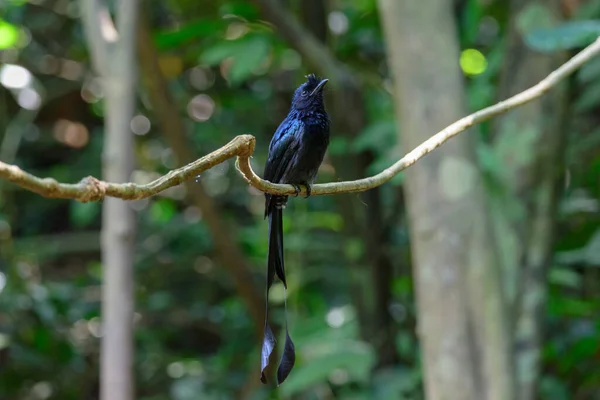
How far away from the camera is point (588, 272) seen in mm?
4367

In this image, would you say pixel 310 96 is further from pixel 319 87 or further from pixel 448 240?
pixel 448 240

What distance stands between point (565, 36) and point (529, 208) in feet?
2.06

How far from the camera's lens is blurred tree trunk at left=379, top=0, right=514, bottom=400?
2.61 m

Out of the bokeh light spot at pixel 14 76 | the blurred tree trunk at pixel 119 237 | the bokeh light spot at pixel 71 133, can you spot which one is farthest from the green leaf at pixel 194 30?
the bokeh light spot at pixel 71 133

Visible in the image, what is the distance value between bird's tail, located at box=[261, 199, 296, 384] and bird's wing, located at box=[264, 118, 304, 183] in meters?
0.11

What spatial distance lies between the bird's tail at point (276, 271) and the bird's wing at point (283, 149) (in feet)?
0.37

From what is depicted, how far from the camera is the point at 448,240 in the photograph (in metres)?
2.62

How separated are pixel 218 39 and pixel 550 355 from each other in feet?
7.02

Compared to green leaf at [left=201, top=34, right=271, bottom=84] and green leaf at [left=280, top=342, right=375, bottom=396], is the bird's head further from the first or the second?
green leaf at [left=280, top=342, right=375, bottom=396]

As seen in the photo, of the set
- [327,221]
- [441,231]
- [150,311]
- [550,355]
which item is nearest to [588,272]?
[550,355]

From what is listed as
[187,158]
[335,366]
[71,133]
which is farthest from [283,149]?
[71,133]

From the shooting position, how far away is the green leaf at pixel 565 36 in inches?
106

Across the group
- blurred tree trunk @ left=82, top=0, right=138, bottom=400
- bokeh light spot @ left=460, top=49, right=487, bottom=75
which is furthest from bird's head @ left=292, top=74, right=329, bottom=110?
bokeh light spot @ left=460, top=49, right=487, bottom=75

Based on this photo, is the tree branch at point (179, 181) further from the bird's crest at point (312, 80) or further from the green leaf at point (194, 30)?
the green leaf at point (194, 30)
